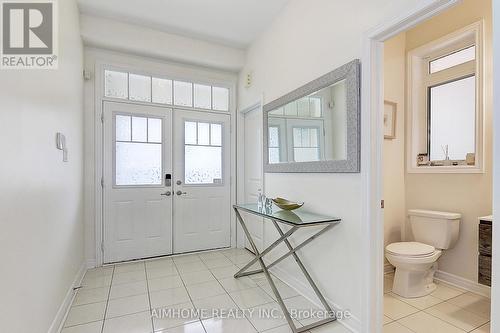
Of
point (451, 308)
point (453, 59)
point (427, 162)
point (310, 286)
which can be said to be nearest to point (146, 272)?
point (310, 286)

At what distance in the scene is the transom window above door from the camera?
3303 millimetres

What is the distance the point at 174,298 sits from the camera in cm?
235

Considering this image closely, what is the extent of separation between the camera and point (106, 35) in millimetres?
3012

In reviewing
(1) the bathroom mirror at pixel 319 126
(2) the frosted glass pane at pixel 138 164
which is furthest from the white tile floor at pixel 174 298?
(1) the bathroom mirror at pixel 319 126

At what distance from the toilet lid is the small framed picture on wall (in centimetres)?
116

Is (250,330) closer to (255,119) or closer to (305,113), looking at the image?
(305,113)

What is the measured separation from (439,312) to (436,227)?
0.80m

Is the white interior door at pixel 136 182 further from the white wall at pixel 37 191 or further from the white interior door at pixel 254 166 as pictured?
the white interior door at pixel 254 166

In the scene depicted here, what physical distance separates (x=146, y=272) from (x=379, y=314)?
2.47 meters

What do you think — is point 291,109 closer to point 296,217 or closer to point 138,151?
point 296,217

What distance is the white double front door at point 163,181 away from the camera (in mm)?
3262

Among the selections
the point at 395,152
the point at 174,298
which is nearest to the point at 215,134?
the point at 174,298

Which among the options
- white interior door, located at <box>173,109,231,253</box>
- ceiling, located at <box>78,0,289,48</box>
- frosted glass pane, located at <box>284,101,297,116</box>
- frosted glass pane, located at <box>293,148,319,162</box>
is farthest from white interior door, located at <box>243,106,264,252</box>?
ceiling, located at <box>78,0,289,48</box>

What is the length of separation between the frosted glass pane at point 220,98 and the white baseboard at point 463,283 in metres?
3.40
